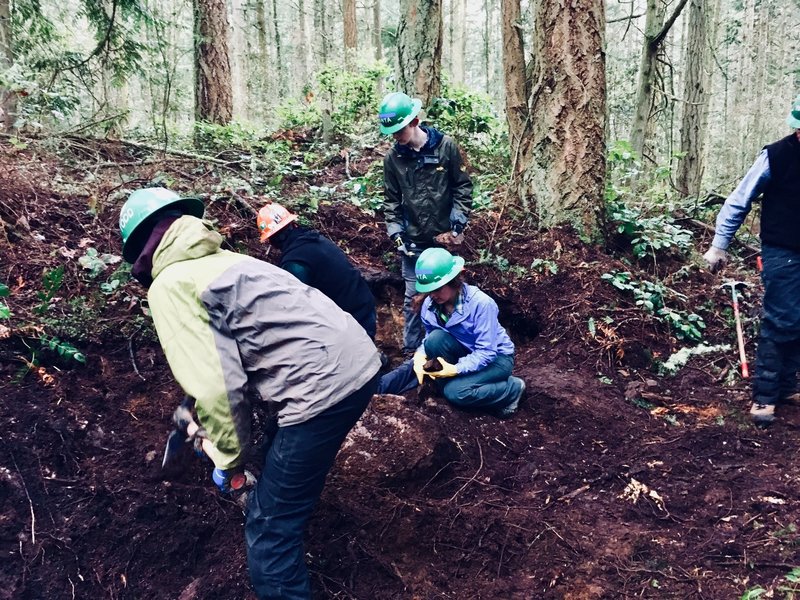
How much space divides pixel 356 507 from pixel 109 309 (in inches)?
101

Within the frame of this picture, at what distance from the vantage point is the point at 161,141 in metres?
7.75

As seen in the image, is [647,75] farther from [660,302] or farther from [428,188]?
[428,188]

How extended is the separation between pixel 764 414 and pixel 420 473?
2573mm

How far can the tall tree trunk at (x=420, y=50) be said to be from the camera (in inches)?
323

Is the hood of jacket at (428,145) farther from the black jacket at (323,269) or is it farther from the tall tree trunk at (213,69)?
the tall tree trunk at (213,69)

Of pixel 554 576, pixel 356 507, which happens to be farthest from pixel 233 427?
pixel 554 576

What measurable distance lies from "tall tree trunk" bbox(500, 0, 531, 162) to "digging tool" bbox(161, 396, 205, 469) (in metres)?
5.97

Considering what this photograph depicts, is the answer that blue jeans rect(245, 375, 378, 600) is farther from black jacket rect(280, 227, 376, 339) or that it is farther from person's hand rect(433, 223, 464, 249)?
person's hand rect(433, 223, 464, 249)

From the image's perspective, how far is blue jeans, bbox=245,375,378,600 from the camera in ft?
8.23

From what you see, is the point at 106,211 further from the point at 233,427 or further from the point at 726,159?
the point at 726,159

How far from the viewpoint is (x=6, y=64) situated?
6758 millimetres

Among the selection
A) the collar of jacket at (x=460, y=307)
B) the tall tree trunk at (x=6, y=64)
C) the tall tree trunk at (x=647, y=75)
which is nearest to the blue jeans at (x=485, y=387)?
the collar of jacket at (x=460, y=307)

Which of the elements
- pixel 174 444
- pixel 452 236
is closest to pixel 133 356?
pixel 174 444

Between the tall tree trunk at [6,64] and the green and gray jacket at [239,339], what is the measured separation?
5.49 meters
